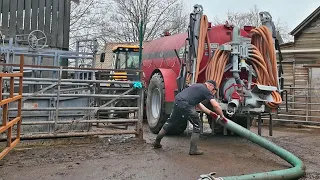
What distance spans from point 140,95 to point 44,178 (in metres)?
3.18

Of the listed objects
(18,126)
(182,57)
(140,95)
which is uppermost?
(182,57)

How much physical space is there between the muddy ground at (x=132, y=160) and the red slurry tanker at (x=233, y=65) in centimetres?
97

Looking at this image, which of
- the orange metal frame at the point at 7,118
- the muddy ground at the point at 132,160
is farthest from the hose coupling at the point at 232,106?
the orange metal frame at the point at 7,118

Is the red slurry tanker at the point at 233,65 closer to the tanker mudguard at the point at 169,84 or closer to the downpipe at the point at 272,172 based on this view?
the tanker mudguard at the point at 169,84

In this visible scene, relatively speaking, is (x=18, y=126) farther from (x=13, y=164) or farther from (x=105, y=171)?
(x=105, y=171)

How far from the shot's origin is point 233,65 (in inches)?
301

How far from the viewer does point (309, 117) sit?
507 inches

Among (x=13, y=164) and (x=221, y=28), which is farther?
(x=221, y=28)

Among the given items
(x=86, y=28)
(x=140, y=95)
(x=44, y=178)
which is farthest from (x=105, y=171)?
(x=86, y=28)

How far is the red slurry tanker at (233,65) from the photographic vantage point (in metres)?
7.51

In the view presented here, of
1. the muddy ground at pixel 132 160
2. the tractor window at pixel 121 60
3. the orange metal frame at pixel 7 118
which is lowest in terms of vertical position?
the muddy ground at pixel 132 160

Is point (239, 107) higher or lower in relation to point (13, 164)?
higher

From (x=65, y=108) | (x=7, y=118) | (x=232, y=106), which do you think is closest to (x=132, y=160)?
(x=65, y=108)

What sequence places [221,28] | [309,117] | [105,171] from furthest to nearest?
1. [309,117]
2. [221,28]
3. [105,171]
